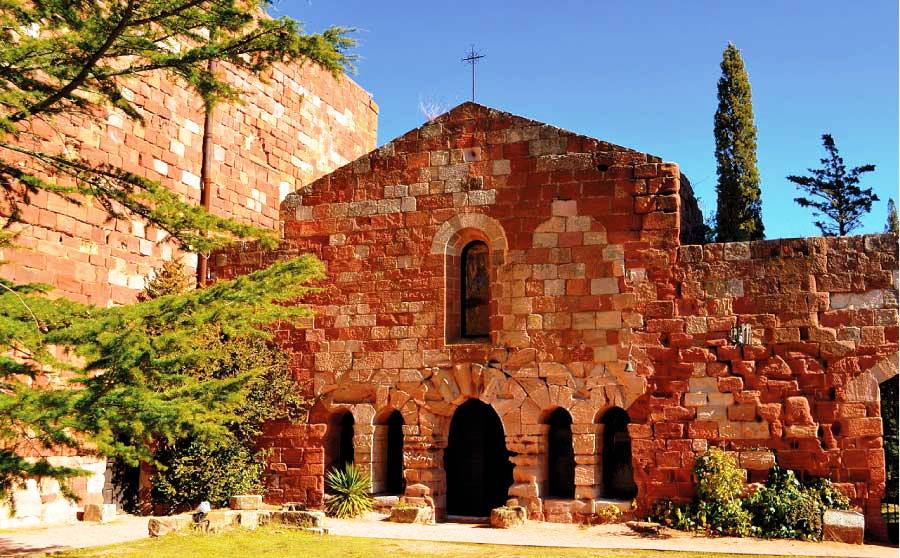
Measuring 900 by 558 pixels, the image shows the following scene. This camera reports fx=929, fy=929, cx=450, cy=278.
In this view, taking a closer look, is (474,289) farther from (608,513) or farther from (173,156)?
(173,156)

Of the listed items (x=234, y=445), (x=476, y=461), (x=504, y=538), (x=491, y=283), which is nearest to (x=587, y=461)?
(x=504, y=538)

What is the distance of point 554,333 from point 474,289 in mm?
1821

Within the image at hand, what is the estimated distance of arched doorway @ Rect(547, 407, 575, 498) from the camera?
1504 centimetres

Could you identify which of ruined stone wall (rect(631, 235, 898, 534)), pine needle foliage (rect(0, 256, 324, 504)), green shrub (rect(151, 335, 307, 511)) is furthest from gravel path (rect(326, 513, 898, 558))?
pine needle foliage (rect(0, 256, 324, 504))

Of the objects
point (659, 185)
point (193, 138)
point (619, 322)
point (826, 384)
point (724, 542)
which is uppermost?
point (193, 138)

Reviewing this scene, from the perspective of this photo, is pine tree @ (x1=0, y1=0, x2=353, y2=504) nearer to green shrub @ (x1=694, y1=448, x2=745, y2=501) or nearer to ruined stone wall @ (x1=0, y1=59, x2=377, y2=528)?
ruined stone wall @ (x1=0, y1=59, x2=377, y2=528)

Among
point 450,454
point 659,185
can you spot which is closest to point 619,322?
point 659,185

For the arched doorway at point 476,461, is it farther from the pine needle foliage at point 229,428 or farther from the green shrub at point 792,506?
the green shrub at point 792,506

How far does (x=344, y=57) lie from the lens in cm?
1027

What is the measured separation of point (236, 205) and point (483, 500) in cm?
731

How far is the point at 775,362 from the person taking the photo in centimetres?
1336

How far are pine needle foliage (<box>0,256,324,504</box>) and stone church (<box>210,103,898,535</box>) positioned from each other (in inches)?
219

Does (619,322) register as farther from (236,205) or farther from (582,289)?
(236,205)

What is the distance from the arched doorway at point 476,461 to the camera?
1616cm
